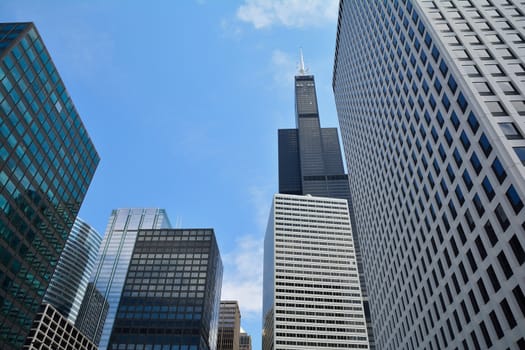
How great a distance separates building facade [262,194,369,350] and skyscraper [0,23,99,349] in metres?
115

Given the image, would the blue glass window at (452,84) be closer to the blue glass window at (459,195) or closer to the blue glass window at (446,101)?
the blue glass window at (446,101)

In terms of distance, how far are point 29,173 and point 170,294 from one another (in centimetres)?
7852

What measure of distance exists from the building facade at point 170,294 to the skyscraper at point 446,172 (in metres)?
57.5

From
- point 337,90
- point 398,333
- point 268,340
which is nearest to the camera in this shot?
point 398,333

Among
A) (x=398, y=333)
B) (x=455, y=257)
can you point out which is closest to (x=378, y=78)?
(x=455, y=257)

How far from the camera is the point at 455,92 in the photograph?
157ft

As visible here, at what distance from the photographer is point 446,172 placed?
163ft

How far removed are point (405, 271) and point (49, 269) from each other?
5741 centimetres

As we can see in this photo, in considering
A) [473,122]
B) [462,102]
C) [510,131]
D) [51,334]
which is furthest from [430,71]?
[51,334]

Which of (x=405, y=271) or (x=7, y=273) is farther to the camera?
(x=405, y=271)

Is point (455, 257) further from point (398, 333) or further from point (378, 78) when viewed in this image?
point (378, 78)

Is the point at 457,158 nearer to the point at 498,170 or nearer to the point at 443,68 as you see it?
the point at 498,170

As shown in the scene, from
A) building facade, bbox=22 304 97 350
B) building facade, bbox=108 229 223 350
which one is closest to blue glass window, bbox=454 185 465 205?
building facade, bbox=108 229 223 350

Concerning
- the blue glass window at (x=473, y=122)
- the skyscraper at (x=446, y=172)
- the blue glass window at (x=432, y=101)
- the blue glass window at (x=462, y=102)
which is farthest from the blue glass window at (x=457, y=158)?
the blue glass window at (x=432, y=101)
